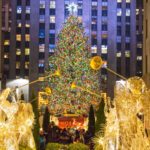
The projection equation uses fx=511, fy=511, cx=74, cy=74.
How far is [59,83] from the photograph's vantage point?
47.7 meters

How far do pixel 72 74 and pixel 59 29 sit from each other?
34.7 metres


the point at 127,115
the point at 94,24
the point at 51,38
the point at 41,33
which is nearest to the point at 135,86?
the point at 127,115

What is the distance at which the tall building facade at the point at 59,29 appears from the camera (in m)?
82.2

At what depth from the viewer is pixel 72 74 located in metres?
48.2

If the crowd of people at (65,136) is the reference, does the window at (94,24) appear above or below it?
above

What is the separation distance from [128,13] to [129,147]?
242 feet

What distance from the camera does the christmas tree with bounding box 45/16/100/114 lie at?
47.5 meters

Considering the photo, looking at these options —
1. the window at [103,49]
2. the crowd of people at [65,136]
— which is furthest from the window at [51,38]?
the crowd of people at [65,136]

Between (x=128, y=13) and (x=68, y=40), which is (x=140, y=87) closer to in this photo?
(x=68, y=40)

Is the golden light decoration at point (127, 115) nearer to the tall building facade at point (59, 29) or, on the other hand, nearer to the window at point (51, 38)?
the tall building facade at point (59, 29)

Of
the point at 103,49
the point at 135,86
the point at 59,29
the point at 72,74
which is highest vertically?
the point at 59,29

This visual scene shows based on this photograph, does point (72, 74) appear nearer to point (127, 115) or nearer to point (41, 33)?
point (41, 33)

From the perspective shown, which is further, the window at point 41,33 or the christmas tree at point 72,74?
the window at point 41,33

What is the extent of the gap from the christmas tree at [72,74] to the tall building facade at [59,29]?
1246 inches
